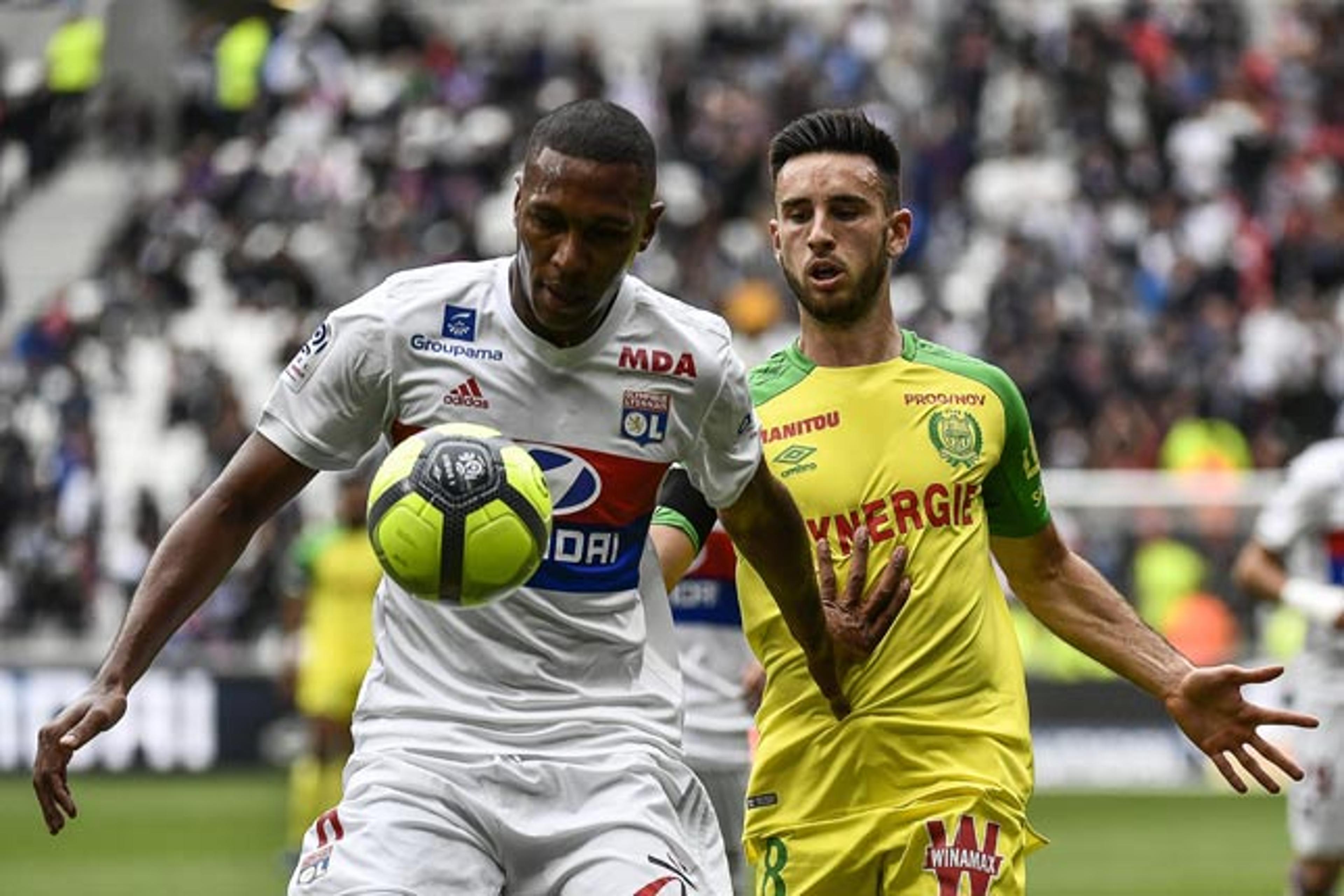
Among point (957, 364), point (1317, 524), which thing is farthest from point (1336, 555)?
point (957, 364)

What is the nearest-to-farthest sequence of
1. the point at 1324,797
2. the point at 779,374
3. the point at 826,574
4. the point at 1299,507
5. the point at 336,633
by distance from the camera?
1. the point at 826,574
2. the point at 779,374
3. the point at 1324,797
4. the point at 1299,507
5. the point at 336,633

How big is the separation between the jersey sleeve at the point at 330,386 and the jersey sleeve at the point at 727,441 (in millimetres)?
681

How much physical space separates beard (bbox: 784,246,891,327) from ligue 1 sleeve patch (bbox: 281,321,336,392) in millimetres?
1545

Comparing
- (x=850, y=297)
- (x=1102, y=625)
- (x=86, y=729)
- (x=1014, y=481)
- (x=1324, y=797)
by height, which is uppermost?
(x=850, y=297)

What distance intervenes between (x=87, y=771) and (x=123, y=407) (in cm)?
538

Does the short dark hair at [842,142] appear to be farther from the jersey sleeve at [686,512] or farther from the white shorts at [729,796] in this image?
the white shorts at [729,796]

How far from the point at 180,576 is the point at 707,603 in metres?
3.74

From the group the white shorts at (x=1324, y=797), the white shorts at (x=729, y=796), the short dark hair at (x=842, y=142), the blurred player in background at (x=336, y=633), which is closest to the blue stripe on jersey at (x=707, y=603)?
the white shorts at (x=729, y=796)

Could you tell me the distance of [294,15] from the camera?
109 ft

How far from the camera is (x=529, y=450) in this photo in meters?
5.59

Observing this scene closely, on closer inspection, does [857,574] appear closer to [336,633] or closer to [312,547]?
[336,633]

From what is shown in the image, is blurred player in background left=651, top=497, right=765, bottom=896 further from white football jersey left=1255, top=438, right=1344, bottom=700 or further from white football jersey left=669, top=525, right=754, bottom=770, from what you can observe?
white football jersey left=1255, top=438, right=1344, bottom=700

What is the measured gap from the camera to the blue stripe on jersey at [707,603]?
357 inches

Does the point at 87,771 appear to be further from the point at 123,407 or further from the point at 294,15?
the point at 294,15
